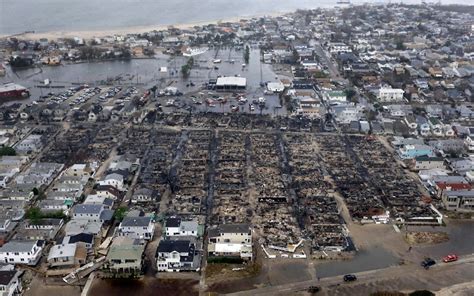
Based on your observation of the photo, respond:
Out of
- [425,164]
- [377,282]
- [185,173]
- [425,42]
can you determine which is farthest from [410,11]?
[377,282]

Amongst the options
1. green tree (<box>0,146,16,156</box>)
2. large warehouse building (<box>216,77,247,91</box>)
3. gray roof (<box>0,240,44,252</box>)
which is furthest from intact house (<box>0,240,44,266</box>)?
large warehouse building (<box>216,77,247,91</box>)

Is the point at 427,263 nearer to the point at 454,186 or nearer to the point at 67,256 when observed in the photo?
the point at 454,186

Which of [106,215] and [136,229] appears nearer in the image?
[136,229]

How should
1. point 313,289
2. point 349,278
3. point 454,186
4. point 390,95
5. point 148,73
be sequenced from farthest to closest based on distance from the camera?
1. point 148,73
2. point 390,95
3. point 454,186
4. point 349,278
5. point 313,289

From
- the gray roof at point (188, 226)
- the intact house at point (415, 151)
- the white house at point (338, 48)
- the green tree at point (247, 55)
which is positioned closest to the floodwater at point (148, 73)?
the green tree at point (247, 55)

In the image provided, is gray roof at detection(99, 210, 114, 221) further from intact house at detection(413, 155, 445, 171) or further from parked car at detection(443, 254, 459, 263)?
intact house at detection(413, 155, 445, 171)

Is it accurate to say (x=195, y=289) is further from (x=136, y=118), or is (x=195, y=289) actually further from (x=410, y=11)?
(x=410, y=11)

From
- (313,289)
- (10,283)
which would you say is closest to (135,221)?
(10,283)
